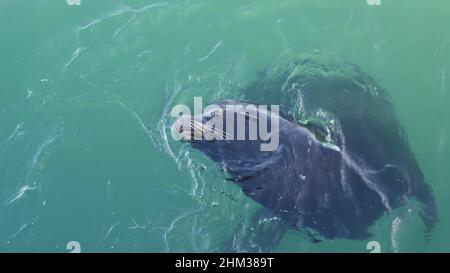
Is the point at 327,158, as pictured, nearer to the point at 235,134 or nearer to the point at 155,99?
the point at 235,134

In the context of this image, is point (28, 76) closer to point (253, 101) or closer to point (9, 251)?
point (9, 251)

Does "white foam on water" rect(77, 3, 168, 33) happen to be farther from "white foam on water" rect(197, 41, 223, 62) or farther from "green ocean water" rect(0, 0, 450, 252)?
"white foam on water" rect(197, 41, 223, 62)

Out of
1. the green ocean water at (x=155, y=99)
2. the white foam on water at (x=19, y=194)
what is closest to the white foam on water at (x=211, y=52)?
the green ocean water at (x=155, y=99)

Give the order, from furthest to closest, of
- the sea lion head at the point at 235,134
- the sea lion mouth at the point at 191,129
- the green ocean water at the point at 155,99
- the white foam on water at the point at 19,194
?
the white foam on water at the point at 19,194, the green ocean water at the point at 155,99, the sea lion mouth at the point at 191,129, the sea lion head at the point at 235,134

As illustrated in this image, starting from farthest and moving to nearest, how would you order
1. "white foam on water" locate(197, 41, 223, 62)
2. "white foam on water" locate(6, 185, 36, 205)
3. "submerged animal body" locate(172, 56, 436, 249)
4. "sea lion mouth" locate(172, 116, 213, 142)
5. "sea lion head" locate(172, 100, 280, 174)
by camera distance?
"white foam on water" locate(197, 41, 223, 62)
"white foam on water" locate(6, 185, 36, 205)
"sea lion mouth" locate(172, 116, 213, 142)
"submerged animal body" locate(172, 56, 436, 249)
"sea lion head" locate(172, 100, 280, 174)

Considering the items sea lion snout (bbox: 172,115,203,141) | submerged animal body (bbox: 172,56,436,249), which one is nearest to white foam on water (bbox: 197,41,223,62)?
submerged animal body (bbox: 172,56,436,249)

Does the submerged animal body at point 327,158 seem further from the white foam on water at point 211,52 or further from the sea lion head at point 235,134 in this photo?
the white foam on water at point 211,52
